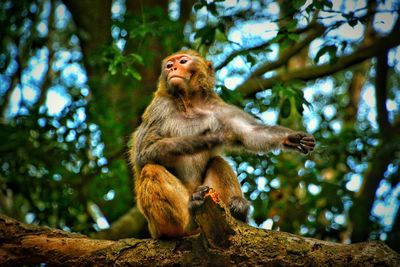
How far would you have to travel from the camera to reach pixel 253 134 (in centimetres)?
912

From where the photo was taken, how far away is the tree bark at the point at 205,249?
657 centimetres

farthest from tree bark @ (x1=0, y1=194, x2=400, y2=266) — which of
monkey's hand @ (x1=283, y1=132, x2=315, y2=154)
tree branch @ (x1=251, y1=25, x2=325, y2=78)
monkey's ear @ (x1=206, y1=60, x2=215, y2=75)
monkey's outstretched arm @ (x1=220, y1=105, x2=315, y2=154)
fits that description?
tree branch @ (x1=251, y1=25, x2=325, y2=78)

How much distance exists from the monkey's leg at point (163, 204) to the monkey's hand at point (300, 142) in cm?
189

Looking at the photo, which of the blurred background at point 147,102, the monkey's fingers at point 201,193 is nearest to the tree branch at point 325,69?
the blurred background at point 147,102

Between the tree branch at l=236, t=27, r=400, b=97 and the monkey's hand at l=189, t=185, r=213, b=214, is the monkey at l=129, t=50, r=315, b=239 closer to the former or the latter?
the monkey's hand at l=189, t=185, r=213, b=214

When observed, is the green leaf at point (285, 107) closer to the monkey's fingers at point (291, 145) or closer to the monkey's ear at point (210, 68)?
the monkey's fingers at point (291, 145)

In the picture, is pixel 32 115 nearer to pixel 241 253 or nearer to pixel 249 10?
pixel 249 10

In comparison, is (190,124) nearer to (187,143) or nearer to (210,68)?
(187,143)

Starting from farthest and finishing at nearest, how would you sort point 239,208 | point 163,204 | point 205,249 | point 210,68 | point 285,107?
point 210,68 < point 285,107 < point 239,208 < point 163,204 < point 205,249

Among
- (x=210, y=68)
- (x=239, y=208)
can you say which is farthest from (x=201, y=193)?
(x=210, y=68)

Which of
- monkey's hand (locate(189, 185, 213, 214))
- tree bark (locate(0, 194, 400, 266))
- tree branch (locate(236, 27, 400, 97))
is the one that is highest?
tree branch (locate(236, 27, 400, 97))

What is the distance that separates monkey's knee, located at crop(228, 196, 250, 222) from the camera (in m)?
8.18

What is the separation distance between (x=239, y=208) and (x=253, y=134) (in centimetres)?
151

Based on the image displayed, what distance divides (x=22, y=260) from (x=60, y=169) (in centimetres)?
448
